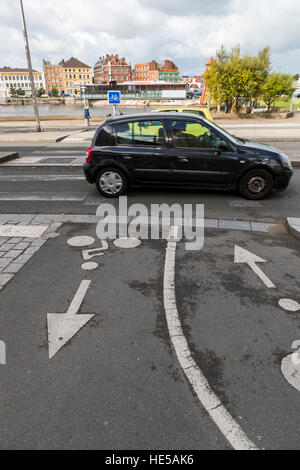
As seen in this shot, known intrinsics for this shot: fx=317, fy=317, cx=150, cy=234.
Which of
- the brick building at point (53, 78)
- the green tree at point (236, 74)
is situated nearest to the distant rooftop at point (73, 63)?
the brick building at point (53, 78)

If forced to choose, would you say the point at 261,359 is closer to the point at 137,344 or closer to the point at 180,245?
the point at 137,344

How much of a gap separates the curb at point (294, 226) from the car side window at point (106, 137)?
3975mm

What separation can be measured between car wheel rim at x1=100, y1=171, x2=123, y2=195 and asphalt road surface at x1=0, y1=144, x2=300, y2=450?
7.31 feet

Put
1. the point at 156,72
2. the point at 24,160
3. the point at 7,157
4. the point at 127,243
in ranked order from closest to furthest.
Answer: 1. the point at 127,243
2. the point at 7,157
3. the point at 24,160
4. the point at 156,72

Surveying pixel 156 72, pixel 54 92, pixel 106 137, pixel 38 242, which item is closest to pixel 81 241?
pixel 38 242

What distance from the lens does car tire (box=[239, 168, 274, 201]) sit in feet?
22.2

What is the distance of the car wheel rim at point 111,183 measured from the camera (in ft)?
23.4

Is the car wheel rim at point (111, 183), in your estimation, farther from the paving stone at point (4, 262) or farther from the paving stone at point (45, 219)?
the paving stone at point (4, 262)

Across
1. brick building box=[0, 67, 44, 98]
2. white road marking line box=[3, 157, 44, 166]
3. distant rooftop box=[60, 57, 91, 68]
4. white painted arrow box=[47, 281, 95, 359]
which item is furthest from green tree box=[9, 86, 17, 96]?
white painted arrow box=[47, 281, 95, 359]

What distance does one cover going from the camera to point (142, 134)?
6.91 meters

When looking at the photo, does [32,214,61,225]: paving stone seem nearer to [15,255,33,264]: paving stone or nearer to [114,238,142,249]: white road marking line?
[15,255,33,264]: paving stone

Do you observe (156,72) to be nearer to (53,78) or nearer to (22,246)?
(53,78)

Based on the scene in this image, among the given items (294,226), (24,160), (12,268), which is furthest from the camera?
(24,160)

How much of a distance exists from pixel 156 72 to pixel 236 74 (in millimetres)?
151728
